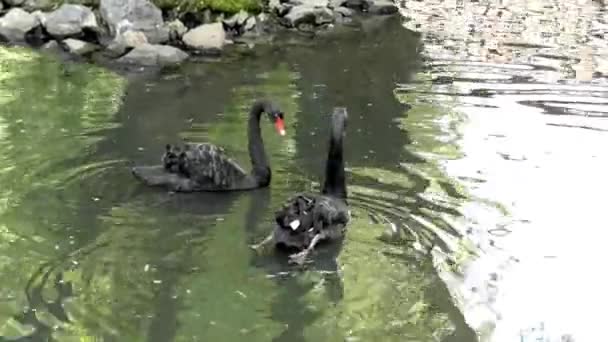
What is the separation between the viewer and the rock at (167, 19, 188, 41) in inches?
523

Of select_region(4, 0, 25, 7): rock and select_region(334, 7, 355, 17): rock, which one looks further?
select_region(334, 7, 355, 17): rock

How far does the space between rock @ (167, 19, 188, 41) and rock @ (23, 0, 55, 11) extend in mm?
1770

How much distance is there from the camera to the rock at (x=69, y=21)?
13.1 meters

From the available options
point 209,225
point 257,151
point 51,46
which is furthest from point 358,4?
point 209,225

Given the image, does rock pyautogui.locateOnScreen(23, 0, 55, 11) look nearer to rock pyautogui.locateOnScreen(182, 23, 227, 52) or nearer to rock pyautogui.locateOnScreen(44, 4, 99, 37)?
rock pyautogui.locateOnScreen(44, 4, 99, 37)

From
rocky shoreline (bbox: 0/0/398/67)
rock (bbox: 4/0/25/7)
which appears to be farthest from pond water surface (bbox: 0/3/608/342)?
rock (bbox: 4/0/25/7)

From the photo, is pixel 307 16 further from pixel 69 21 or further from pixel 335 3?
pixel 69 21

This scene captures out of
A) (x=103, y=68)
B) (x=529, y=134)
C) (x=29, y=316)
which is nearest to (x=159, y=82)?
(x=103, y=68)

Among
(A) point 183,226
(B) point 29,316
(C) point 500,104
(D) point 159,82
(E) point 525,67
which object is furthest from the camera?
(E) point 525,67

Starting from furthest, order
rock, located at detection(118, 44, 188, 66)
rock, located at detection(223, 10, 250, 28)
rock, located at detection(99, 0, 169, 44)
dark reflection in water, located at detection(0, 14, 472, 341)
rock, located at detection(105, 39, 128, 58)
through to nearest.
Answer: rock, located at detection(223, 10, 250, 28) < rock, located at detection(99, 0, 169, 44) < rock, located at detection(105, 39, 128, 58) < rock, located at detection(118, 44, 188, 66) < dark reflection in water, located at detection(0, 14, 472, 341)

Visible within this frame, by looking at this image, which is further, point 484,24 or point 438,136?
point 484,24

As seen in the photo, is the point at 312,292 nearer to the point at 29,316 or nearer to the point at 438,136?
the point at 29,316

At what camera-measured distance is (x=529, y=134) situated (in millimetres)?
9398

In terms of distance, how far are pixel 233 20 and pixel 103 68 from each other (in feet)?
9.11
